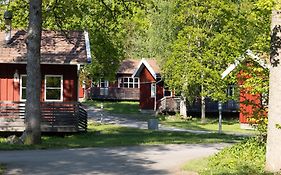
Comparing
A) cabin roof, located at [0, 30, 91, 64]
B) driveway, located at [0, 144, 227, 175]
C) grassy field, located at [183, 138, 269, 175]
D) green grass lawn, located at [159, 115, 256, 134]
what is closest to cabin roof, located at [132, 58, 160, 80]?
green grass lawn, located at [159, 115, 256, 134]

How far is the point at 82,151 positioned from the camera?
57.8 ft

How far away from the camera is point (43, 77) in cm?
2638

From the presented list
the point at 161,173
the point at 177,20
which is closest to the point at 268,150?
the point at 161,173

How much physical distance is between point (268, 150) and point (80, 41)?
695 inches

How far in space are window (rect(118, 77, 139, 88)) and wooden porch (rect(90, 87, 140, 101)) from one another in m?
1.49

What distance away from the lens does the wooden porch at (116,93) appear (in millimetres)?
66562

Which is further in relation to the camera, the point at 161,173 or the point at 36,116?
the point at 36,116

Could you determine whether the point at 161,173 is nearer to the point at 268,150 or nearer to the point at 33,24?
the point at 268,150

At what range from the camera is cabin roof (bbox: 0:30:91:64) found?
986 inches

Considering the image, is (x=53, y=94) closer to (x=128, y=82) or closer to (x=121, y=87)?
(x=121, y=87)

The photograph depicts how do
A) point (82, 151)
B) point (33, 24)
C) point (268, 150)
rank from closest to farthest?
1. point (268, 150)
2. point (82, 151)
3. point (33, 24)

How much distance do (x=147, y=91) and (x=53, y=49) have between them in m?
27.0

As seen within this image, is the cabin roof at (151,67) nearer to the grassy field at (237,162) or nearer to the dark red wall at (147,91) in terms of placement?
the dark red wall at (147,91)

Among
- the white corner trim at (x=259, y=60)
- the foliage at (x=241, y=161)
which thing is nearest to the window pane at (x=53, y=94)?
the foliage at (x=241, y=161)
